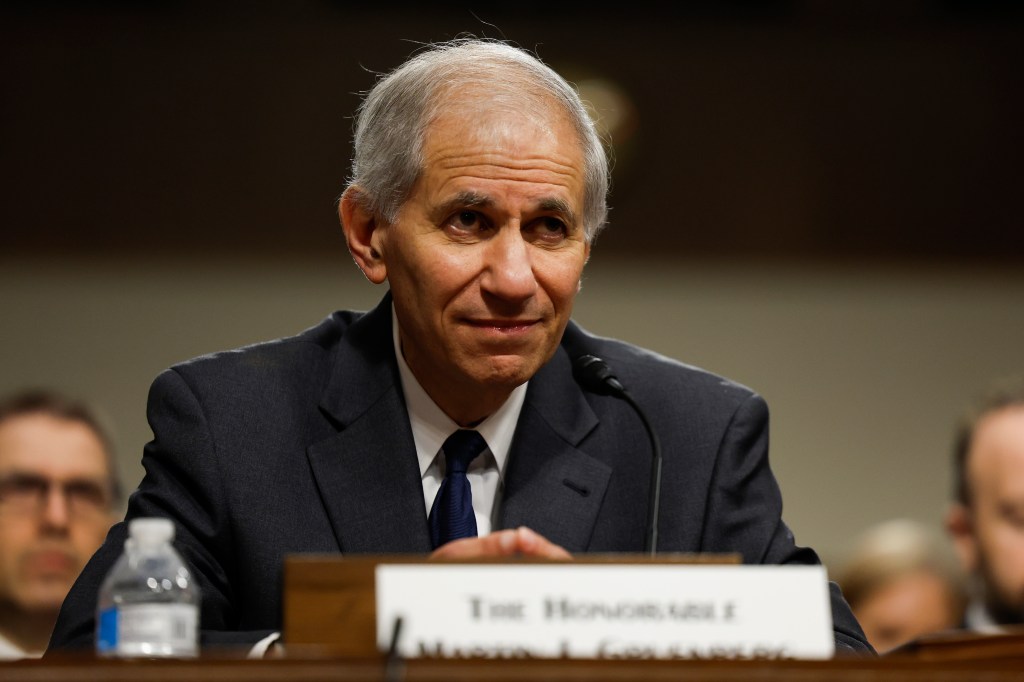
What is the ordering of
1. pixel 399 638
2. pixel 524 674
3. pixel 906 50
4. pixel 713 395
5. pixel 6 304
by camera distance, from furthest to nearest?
pixel 906 50
pixel 6 304
pixel 713 395
pixel 399 638
pixel 524 674

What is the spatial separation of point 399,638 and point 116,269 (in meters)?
4.32


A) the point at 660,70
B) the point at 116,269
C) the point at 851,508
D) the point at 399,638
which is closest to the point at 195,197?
the point at 116,269

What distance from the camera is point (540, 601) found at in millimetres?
1526

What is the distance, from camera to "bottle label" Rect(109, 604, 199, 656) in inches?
60.2

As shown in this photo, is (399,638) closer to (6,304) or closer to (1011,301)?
(6,304)

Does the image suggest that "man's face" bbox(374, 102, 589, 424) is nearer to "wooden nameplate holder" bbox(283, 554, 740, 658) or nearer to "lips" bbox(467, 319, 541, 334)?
"lips" bbox(467, 319, 541, 334)

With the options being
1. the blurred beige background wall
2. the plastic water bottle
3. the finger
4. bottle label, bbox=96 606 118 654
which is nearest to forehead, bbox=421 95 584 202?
the finger

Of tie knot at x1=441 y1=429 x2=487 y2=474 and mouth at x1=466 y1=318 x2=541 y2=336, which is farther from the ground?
mouth at x1=466 y1=318 x2=541 y2=336

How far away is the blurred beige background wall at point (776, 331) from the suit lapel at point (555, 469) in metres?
2.89

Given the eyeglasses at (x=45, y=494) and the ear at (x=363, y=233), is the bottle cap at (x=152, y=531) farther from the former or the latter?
the eyeglasses at (x=45, y=494)

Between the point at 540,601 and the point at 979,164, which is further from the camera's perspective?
the point at 979,164

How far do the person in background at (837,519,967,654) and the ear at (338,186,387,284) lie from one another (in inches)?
104

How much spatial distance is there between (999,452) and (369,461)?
2.52m

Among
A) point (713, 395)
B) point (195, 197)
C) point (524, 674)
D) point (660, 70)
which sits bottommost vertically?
point (524, 674)
